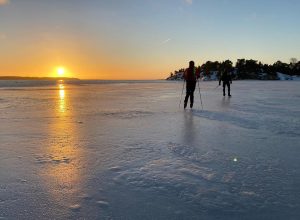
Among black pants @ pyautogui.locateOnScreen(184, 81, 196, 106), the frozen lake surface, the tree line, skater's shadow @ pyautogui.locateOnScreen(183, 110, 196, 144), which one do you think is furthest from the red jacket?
the tree line

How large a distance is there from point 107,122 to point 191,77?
5.20 m

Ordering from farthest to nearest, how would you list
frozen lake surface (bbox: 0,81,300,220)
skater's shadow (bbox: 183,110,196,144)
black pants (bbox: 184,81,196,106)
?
black pants (bbox: 184,81,196,106), skater's shadow (bbox: 183,110,196,144), frozen lake surface (bbox: 0,81,300,220)

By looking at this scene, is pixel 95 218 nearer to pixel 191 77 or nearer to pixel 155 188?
pixel 155 188

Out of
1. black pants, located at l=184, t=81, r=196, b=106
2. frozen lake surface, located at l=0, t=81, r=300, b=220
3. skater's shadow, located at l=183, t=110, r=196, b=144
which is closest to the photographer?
frozen lake surface, located at l=0, t=81, r=300, b=220

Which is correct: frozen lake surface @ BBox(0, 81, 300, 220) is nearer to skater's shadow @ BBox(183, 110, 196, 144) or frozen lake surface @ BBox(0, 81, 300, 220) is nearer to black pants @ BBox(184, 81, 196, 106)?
skater's shadow @ BBox(183, 110, 196, 144)

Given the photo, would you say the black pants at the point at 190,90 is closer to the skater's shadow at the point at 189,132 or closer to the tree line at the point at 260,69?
the skater's shadow at the point at 189,132

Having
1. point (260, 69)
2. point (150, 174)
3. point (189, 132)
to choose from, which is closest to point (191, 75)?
point (189, 132)

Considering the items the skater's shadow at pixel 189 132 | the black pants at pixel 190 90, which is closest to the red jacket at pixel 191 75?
the black pants at pixel 190 90

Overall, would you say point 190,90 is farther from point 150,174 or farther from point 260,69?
point 260,69

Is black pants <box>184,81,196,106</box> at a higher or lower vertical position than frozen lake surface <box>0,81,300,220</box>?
higher

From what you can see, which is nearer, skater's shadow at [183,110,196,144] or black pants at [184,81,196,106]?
skater's shadow at [183,110,196,144]

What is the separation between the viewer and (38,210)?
110 inches

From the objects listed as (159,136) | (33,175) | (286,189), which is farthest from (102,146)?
(286,189)

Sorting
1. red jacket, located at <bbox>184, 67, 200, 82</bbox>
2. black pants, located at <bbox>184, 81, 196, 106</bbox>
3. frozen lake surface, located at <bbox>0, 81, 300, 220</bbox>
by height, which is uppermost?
red jacket, located at <bbox>184, 67, 200, 82</bbox>
